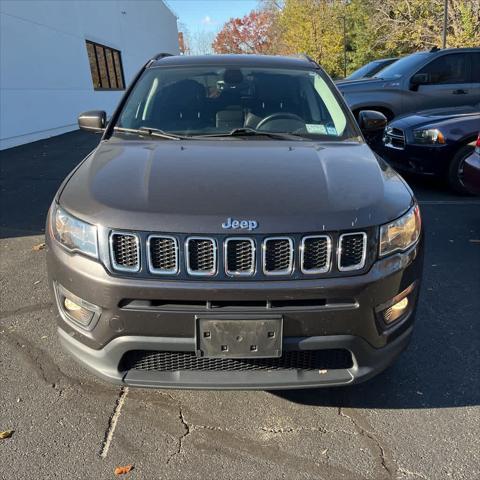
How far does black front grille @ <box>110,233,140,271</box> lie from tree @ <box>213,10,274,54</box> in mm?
60851

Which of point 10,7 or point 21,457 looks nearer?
point 21,457

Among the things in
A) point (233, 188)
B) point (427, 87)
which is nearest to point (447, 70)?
point (427, 87)

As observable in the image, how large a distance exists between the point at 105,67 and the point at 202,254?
65.4 feet

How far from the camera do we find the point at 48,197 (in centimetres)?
664

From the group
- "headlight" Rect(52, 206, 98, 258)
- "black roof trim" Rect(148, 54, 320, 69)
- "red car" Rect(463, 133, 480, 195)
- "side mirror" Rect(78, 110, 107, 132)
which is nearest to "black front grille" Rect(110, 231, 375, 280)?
"headlight" Rect(52, 206, 98, 258)

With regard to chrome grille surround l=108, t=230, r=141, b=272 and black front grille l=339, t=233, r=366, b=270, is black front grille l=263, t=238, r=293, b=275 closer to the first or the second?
black front grille l=339, t=233, r=366, b=270

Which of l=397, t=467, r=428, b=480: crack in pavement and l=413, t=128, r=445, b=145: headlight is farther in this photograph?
l=413, t=128, r=445, b=145: headlight

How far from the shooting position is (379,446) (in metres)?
2.31

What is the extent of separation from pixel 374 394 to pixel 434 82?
7885 millimetres

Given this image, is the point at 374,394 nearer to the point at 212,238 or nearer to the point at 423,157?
the point at 212,238

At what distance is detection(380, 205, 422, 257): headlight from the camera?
7.11 ft

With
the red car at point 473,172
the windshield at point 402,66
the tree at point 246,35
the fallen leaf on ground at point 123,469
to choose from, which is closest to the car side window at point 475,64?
the windshield at point 402,66

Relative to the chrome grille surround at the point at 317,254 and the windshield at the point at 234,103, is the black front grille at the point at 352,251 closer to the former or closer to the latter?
the chrome grille surround at the point at 317,254

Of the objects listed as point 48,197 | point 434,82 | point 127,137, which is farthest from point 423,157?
point 48,197
